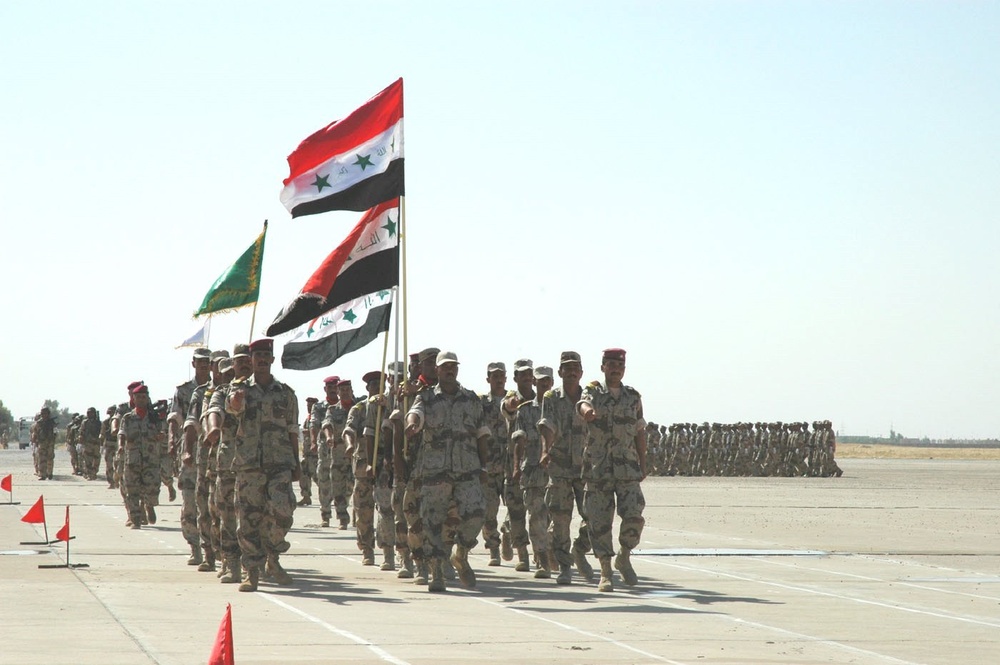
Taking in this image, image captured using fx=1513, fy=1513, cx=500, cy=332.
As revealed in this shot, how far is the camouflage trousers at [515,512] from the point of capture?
15586 mm

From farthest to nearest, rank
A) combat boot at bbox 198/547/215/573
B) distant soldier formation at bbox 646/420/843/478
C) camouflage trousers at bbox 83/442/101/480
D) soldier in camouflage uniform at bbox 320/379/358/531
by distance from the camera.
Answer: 1. distant soldier formation at bbox 646/420/843/478
2. camouflage trousers at bbox 83/442/101/480
3. soldier in camouflage uniform at bbox 320/379/358/531
4. combat boot at bbox 198/547/215/573

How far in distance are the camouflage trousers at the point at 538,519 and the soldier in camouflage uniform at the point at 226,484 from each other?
2.82 m

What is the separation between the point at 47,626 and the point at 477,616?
3031mm

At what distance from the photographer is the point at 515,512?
15.8 m

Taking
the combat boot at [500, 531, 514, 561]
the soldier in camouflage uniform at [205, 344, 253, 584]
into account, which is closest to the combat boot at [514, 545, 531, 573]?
the combat boot at [500, 531, 514, 561]

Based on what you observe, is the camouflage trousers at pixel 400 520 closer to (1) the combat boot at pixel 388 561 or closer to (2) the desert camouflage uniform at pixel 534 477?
(1) the combat boot at pixel 388 561

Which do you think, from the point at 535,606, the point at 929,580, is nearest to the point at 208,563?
the point at 535,606

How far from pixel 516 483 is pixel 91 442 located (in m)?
30.5

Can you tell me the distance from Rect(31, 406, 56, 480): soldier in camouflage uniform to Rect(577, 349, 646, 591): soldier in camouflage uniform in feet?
105

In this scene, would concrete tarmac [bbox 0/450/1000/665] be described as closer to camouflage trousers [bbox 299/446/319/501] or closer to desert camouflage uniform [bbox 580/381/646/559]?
desert camouflage uniform [bbox 580/381/646/559]

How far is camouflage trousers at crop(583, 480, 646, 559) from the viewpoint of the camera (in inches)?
516

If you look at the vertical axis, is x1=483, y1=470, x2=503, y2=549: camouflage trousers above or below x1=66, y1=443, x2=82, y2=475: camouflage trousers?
below

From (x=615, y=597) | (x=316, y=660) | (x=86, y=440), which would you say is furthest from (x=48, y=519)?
(x=86, y=440)

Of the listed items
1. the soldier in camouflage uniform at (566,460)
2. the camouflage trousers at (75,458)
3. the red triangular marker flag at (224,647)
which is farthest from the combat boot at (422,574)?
Answer: the camouflage trousers at (75,458)
